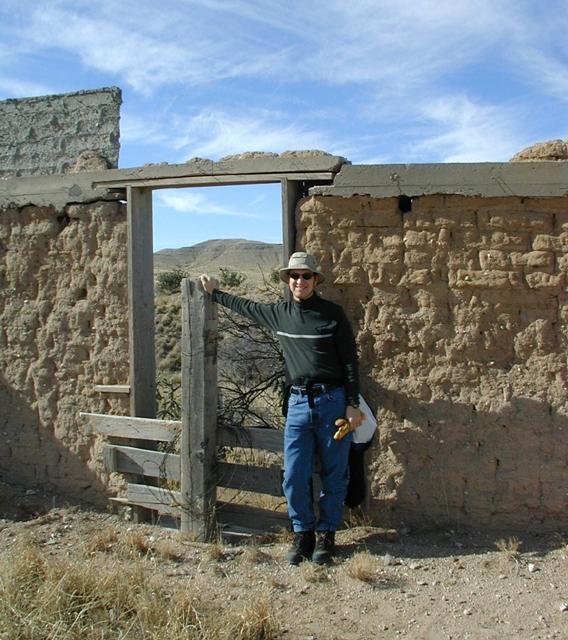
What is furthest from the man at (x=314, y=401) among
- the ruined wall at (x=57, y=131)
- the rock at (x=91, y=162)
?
the ruined wall at (x=57, y=131)

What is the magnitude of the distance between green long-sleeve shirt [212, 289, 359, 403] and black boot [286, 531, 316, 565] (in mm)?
902

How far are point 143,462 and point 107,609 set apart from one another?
5.62 ft

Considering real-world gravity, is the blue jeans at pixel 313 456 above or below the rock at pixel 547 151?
below

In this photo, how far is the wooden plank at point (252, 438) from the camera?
492 centimetres

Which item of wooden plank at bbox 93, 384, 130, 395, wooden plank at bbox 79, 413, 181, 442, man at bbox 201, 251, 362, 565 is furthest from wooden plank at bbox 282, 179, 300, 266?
wooden plank at bbox 93, 384, 130, 395

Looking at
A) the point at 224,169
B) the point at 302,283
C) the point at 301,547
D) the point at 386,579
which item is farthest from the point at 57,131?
the point at 386,579

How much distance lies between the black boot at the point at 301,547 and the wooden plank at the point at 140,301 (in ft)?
5.32

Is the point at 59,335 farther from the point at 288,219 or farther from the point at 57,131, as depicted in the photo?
the point at 288,219

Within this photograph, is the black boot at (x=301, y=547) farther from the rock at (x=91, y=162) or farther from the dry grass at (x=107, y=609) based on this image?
the rock at (x=91, y=162)

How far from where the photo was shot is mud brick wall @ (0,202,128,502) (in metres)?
5.46

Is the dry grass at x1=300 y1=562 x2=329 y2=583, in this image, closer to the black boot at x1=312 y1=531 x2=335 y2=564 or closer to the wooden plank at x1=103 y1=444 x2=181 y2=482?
the black boot at x1=312 y1=531 x2=335 y2=564

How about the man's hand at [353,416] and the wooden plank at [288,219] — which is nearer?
the man's hand at [353,416]

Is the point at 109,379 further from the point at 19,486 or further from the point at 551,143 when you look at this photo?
the point at 551,143

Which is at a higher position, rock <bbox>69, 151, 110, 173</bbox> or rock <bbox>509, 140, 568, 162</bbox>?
rock <bbox>69, 151, 110, 173</bbox>
